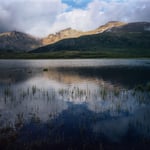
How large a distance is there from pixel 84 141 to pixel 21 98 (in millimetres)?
19236

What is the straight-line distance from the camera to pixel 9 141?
56.7 feet

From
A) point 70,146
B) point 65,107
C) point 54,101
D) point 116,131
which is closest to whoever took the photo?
point 70,146

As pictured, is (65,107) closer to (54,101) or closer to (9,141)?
(54,101)

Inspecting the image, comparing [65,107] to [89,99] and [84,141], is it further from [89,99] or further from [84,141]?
[84,141]

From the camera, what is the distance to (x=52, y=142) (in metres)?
17.2

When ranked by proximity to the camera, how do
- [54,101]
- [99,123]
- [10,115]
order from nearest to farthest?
[99,123]
[10,115]
[54,101]

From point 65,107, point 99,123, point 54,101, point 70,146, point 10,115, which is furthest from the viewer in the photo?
point 54,101

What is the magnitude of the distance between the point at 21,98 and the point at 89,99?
10736 millimetres

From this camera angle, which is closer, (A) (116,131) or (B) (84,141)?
(B) (84,141)

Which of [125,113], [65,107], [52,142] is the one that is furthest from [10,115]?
[125,113]

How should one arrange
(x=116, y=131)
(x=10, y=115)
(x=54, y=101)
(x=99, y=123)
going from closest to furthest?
(x=116, y=131) < (x=99, y=123) < (x=10, y=115) < (x=54, y=101)

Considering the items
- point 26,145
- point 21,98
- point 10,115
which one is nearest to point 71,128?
point 26,145

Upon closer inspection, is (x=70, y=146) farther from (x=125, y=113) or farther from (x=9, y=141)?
(x=125, y=113)

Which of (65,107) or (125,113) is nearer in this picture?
(125,113)
